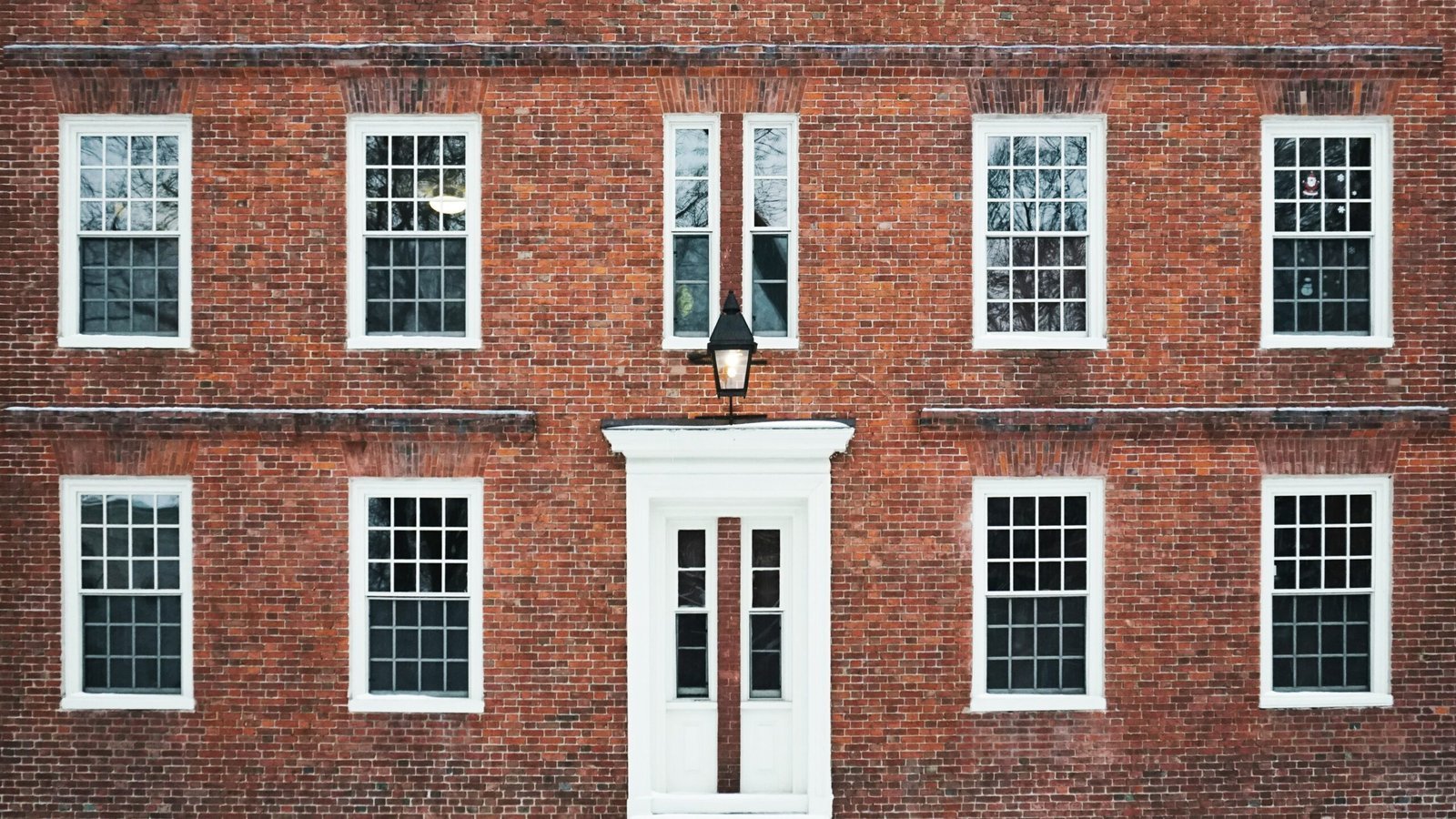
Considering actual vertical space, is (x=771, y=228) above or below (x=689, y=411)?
above

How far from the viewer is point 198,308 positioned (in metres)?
9.77

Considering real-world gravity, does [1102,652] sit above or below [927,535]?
below

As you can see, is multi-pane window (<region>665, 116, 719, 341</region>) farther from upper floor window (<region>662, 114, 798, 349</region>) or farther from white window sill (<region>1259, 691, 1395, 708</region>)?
white window sill (<region>1259, 691, 1395, 708</region>)

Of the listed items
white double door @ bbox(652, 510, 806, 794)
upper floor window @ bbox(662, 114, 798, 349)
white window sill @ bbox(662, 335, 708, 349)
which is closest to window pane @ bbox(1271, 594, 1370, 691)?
→ white double door @ bbox(652, 510, 806, 794)

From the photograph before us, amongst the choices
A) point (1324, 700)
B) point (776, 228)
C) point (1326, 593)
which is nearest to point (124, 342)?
point (776, 228)

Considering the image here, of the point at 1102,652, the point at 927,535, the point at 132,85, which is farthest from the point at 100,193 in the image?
the point at 1102,652

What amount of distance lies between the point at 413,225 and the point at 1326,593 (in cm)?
838

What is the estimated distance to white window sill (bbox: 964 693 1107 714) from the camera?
9.77 m

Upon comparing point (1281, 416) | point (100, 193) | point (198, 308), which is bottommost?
point (1281, 416)

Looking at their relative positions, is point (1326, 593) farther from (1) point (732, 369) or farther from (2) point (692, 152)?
(2) point (692, 152)

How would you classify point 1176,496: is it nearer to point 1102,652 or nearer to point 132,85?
point 1102,652

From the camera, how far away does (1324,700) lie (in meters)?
9.82

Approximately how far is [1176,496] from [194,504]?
27.1ft

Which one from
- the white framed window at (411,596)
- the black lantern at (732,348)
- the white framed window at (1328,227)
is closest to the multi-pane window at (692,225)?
the black lantern at (732,348)
